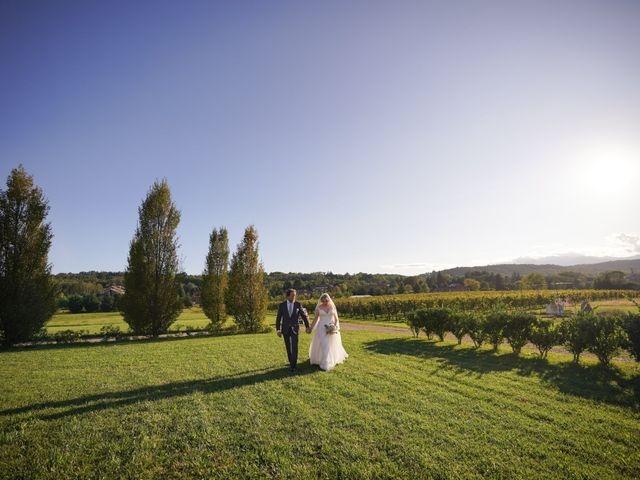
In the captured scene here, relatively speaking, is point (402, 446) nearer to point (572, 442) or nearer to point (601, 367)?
point (572, 442)

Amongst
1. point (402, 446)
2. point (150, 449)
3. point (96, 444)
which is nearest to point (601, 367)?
point (402, 446)

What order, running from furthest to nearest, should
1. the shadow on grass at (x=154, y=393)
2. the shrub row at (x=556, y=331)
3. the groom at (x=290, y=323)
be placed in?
the shrub row at (x=556, y=331) → the groom at (x=290, y=323) → the shadow on grass at (x=154, y=393)

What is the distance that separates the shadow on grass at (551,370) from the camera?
7625 mm

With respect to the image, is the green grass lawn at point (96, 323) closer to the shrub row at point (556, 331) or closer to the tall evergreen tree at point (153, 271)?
the tall evergreen tree at point (153, 271)

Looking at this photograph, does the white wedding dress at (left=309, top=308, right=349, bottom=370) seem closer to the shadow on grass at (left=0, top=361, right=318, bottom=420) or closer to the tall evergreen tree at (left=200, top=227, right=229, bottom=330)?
the shadow on grass at (left=0, top=361, right=318, bottom=420)

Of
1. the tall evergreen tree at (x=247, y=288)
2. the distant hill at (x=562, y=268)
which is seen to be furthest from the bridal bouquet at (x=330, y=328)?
the distant hill at (x=562, y=268)

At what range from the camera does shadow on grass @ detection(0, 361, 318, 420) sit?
620 centimetres

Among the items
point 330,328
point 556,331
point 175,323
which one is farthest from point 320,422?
point 175,323

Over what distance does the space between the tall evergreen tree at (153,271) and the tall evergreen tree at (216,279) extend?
555cm

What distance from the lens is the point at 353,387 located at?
25.0 ft

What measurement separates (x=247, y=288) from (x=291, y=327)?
14.9 m

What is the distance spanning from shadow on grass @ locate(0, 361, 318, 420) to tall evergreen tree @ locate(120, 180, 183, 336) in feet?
47.1

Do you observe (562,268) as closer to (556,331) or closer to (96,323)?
(556,331)

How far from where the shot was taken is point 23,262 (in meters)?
16.9
